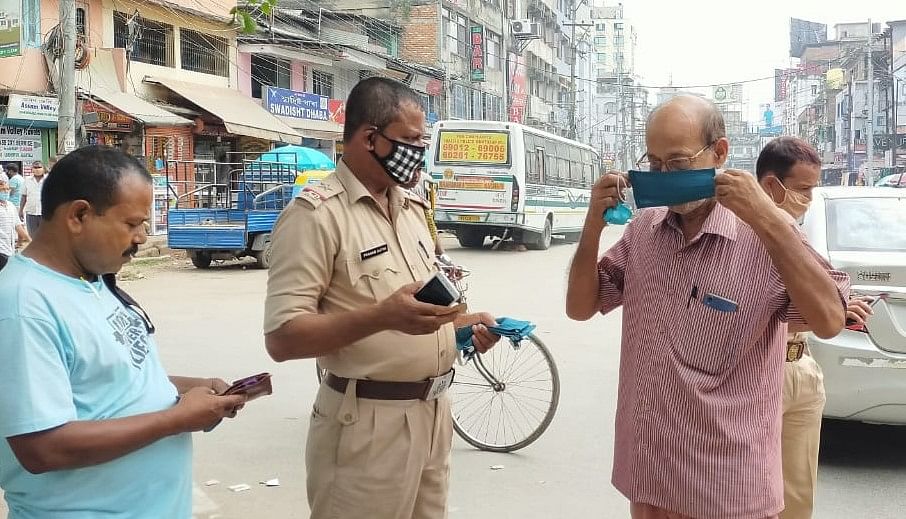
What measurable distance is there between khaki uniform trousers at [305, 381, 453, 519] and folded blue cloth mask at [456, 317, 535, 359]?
28cm

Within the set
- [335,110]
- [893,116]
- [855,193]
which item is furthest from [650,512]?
[893,116]

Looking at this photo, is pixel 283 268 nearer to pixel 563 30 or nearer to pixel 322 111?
pixel 322 111

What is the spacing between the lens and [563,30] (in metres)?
70.8

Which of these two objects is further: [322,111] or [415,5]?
[415,5]

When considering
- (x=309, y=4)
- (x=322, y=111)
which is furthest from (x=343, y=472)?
(x=309, y=4)

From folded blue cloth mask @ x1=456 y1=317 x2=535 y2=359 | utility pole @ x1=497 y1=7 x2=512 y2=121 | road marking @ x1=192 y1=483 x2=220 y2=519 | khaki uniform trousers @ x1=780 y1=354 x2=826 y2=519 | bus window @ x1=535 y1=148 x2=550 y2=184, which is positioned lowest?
road marking @ x1=192 y1=483 x2=220 y2=519

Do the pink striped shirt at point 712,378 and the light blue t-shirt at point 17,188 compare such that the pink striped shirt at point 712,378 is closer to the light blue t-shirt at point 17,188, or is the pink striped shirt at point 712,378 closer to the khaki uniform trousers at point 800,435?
the khaki uniform trousers at point 800,435

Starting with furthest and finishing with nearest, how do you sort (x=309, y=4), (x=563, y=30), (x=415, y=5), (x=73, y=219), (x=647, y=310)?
1. (x=563, y=30)
2. (x=415, y=5)
3. (x=309, y=4)
4. (x=647, y=310)
5. (x=73, y=219)

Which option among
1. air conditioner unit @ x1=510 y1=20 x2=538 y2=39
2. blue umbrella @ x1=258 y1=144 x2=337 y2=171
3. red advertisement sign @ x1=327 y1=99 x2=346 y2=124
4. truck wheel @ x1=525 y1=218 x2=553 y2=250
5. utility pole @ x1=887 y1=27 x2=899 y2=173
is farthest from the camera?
air conditioner unit @ x1=510 y1=20 x2=538 y2=39

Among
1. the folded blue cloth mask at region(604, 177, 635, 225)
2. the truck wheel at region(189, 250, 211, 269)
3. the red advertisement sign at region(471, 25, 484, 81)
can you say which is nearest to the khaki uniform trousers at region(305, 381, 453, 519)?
the folded blue cloth mask at region(604, 177, 635, 225)

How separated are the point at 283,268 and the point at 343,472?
608 mm

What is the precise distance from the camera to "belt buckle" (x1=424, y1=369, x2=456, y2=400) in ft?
8.54

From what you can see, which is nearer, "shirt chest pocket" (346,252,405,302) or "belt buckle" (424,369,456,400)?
"shirt chest pocket" (346,252,405,302)

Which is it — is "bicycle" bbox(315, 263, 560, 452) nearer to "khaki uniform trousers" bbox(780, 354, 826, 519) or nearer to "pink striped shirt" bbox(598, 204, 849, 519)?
"khaki uniform trousers" bbox(780, 354, 826, 519)
